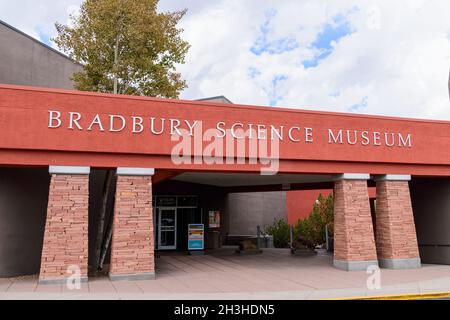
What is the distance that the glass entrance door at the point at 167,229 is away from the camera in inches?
882

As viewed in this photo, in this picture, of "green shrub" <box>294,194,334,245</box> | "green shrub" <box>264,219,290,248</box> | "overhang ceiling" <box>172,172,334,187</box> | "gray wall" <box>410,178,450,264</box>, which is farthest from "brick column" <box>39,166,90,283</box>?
"green shrub" <box>264,219,290,248</box>

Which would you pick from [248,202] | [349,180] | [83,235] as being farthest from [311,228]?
[83,235]

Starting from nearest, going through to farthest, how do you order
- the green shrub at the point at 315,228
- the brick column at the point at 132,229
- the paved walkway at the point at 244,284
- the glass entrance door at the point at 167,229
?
the paved walkway at the point at 244,284 → the brick column at the point at 132,229 → the glass entrance door at the point at 167,229 → the green shrub at the point at 315,228

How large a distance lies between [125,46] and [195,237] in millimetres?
10860

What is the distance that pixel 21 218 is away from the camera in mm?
13984

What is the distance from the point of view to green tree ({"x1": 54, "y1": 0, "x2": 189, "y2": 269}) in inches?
883

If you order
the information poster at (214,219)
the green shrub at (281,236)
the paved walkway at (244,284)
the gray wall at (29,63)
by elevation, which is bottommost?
the paved walkway at (244,284)

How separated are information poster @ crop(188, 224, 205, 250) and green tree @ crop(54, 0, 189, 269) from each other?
26.8 ft

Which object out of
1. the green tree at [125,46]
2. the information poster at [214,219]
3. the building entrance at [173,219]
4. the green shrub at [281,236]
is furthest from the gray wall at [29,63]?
the green shrub at [281,236]

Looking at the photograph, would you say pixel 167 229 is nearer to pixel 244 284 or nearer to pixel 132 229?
pixel 132 229

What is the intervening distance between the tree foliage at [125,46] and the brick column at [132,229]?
33.8 ft

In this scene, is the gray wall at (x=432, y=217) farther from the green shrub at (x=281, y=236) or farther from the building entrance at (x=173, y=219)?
the building entrance at (x=173, y=219)
